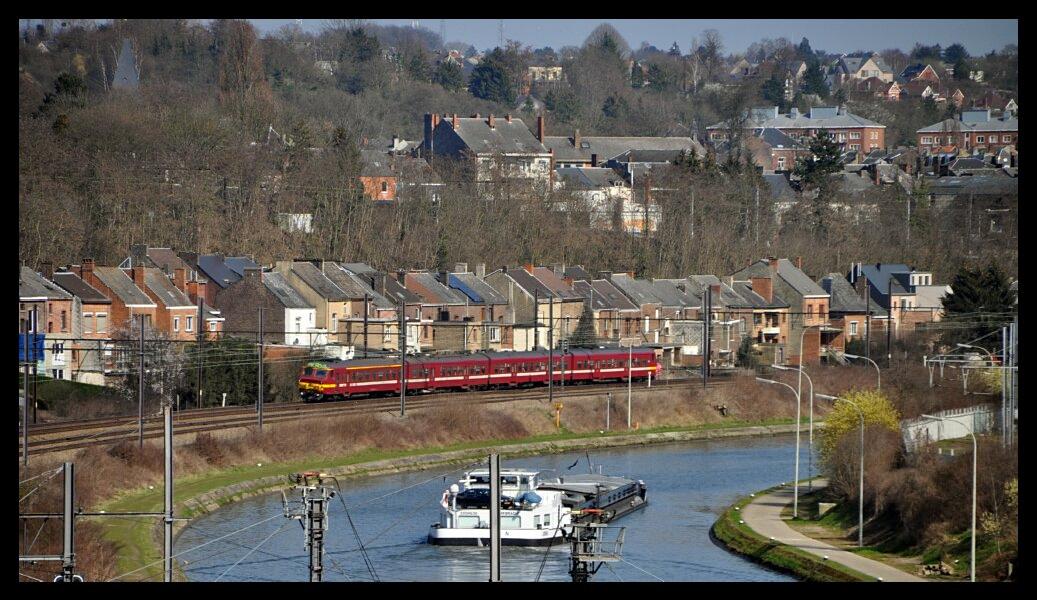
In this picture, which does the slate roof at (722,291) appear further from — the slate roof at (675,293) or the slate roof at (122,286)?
the slate roof at (122,286)

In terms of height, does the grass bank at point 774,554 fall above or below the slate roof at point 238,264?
below

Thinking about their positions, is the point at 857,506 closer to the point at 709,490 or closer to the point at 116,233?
the point at 709,490

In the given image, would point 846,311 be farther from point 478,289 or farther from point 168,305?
point 168,305

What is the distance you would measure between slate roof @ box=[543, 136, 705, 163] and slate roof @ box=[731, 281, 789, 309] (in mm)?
33234

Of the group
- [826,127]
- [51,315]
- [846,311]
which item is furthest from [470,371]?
[826,127]

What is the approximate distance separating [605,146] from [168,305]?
188 feet

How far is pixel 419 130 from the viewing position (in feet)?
356

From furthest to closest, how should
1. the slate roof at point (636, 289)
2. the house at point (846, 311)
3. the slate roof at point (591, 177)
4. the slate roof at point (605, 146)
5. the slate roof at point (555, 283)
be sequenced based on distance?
1. the slate roof at point (605, 146)
2. the slate roof at point (591, 177)
3. the house at point (846, 311)
4. the slate roof at point (636, 289)
5. the slate roof at point (555, 283)

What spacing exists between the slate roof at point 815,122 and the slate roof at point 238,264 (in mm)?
70515

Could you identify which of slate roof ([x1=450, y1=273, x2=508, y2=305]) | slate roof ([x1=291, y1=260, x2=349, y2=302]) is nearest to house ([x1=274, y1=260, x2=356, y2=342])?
slate roof ([x1=291, y1=260, x2=349, y2=302])

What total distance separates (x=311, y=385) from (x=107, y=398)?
19.4ft

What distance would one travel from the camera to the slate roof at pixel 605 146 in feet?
310

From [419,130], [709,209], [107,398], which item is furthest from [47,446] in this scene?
[419,130]

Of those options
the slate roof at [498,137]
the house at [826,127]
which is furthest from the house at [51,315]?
the house at [826,127]
